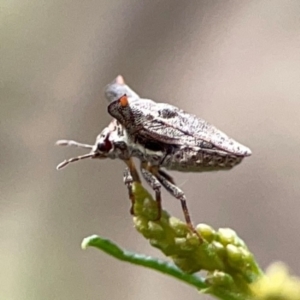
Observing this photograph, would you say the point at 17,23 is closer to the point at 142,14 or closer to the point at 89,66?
the point at 89,66

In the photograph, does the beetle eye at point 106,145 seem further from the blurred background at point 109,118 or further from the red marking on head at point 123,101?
the blurred background at point 109,118

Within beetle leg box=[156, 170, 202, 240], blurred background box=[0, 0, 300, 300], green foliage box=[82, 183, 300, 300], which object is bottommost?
green foliage box=[82, 183, 300, 300]

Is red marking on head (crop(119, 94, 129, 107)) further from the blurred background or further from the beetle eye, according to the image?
the blurred background

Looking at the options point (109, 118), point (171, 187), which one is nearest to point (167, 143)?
point (171, 187)

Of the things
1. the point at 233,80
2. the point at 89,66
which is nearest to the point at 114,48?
the point at 89,66

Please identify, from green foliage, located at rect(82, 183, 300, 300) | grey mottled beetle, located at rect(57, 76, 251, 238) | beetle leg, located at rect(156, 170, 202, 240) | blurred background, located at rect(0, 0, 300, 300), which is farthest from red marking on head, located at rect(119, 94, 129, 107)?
blurred background, located at rect(0, 0, 300, 300)

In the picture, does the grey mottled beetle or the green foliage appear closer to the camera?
the green foliage

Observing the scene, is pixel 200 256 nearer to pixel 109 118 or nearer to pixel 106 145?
pixel 106 145
